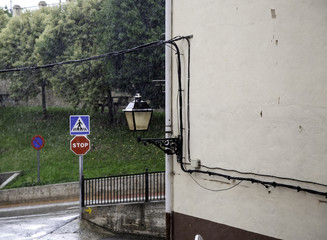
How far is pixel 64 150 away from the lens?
29828 millimetres

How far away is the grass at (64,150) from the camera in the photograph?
82.9 ft

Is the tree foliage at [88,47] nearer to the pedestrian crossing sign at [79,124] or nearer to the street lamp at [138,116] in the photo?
the pedestrian crossing sign at [79,124]

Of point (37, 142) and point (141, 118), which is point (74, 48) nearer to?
point (37, 142)

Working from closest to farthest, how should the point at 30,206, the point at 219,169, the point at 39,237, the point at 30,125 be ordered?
the point at 219,169
the point at 39,237
the point at 30,206
the point at 30,125

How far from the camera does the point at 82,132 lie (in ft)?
42.7

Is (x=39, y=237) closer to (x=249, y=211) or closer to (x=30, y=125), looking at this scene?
(x=249, y=211)

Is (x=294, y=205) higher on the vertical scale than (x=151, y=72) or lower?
lower

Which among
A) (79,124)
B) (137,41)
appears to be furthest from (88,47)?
(79,124)

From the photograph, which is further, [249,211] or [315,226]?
[249,211]

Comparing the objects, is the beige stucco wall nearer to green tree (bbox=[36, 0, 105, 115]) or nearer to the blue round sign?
the blue round sign

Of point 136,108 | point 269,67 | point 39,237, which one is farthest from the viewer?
point 39,237

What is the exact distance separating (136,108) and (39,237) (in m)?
5.70

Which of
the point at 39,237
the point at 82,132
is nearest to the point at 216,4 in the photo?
the point at 82,132

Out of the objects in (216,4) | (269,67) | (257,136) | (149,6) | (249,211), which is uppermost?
(149,6)
